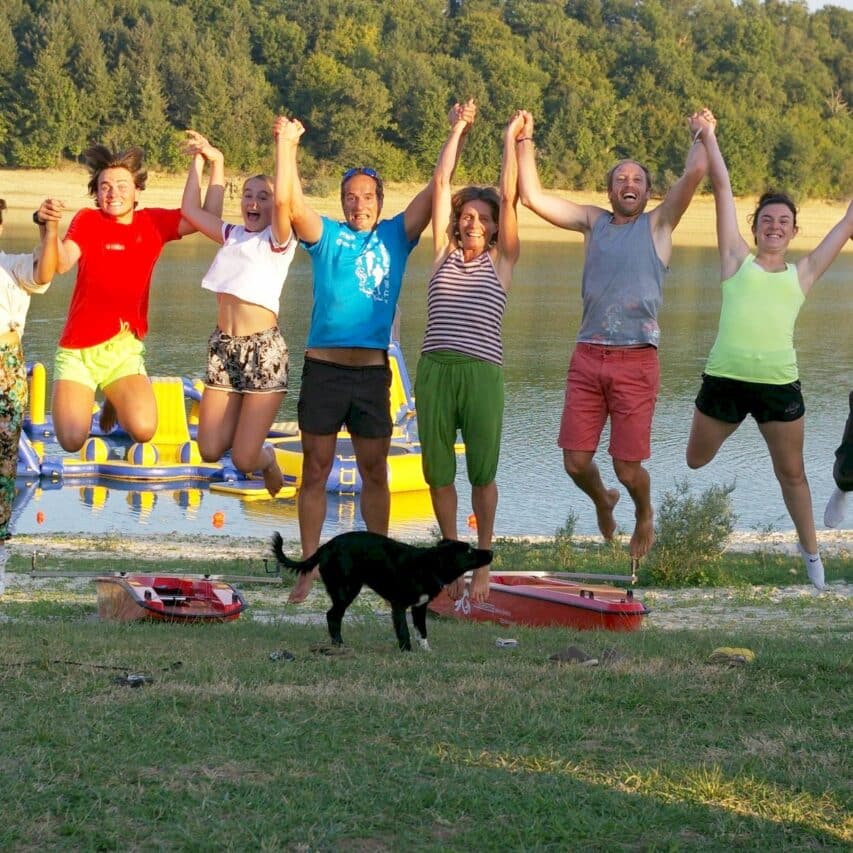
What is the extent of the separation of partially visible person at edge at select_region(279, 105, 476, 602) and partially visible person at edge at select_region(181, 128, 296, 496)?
16.9 inches

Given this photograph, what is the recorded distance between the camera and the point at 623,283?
853 cm

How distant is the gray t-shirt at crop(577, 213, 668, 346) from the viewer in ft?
28.0

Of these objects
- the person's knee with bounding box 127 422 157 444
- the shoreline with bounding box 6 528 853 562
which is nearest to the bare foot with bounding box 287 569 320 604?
the person's knee with bounding box 127 422 157 444

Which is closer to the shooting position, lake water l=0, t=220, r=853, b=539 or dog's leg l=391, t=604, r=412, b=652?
dog's leg l=391, t=604, r=412, b=652

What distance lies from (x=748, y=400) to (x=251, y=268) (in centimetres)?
284

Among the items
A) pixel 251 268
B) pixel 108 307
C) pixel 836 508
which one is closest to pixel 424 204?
pixel 251 268

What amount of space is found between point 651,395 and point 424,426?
1.36 m

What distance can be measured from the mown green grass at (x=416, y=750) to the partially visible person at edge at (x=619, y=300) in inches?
71.4

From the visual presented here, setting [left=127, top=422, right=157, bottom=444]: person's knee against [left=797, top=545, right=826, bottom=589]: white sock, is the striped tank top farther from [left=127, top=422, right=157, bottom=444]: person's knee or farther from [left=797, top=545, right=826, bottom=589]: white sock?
[left=797, top=545, right=826, bottom=589]: white sock

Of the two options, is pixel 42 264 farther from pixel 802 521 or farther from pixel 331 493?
pixel 331 493

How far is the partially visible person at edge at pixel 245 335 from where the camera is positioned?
8922mm

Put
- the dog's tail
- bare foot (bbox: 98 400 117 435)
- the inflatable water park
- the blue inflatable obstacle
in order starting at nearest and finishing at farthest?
the dog's tail → bare foot (bbox: 98 400 117 435) → the inflatable water park → the blue inflatable obstacle

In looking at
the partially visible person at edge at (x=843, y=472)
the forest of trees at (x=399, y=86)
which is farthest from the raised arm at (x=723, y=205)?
the forest of trees at (x=399, y=86)

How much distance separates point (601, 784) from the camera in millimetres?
5203
